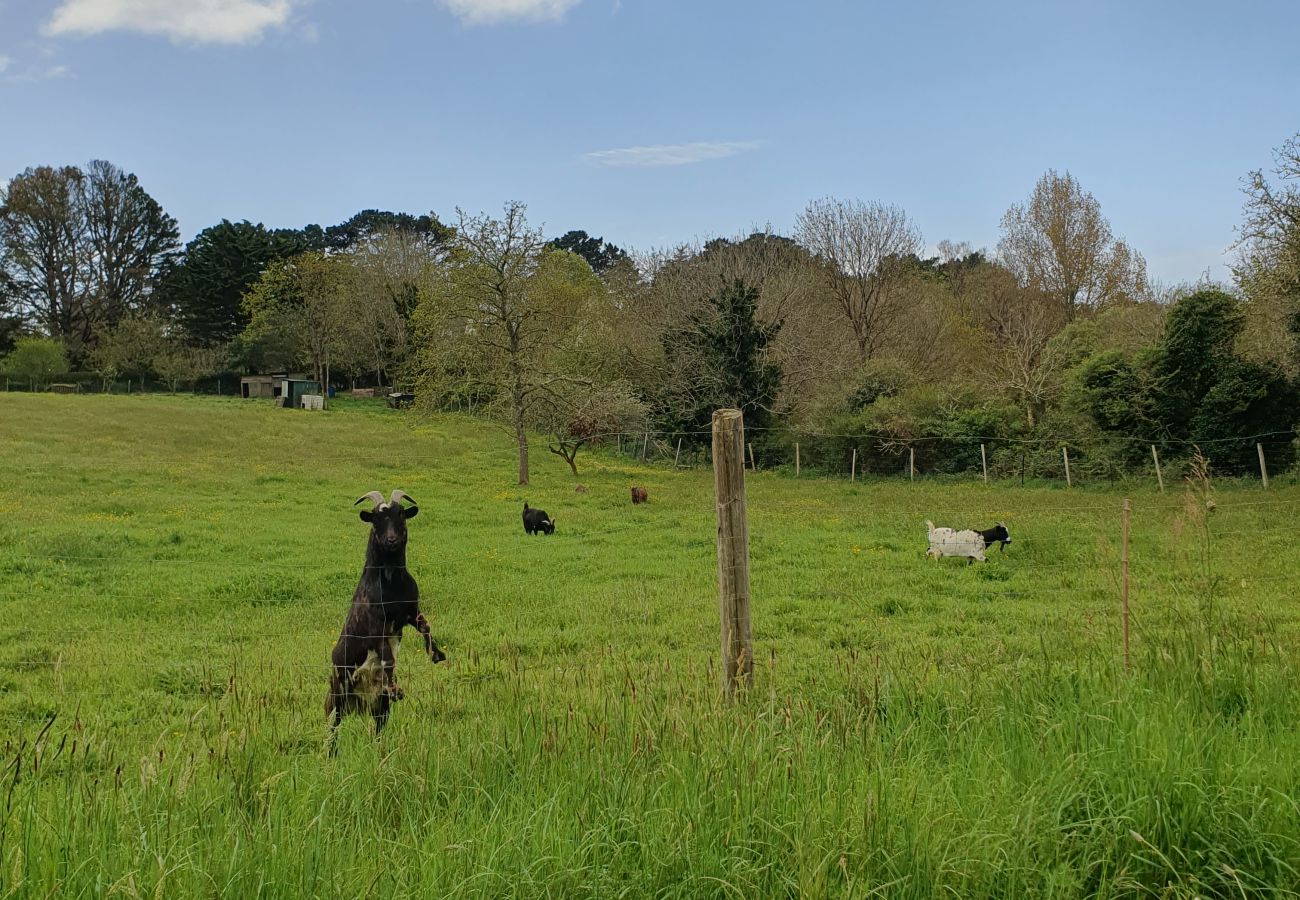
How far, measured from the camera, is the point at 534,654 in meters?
9.22

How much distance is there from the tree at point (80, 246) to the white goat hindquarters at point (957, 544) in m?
71.0

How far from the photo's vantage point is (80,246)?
7269 cm

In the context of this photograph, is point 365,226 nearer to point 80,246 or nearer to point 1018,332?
point 80,246

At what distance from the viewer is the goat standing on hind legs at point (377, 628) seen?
18.3 feet

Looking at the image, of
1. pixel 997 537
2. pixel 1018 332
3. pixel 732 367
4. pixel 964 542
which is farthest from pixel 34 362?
pixel 997 537

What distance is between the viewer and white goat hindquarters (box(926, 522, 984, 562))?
49.1 feet

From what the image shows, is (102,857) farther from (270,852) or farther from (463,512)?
(463,512)

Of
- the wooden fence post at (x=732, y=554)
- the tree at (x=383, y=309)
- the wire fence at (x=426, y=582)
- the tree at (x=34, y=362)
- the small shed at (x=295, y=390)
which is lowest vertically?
the wire fence at (x=426, y=582)

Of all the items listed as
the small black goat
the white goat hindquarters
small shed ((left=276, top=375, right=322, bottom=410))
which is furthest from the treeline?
the white goat hindquarters

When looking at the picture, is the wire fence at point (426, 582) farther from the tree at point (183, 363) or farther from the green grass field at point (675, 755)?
the tree at point (183, 363)

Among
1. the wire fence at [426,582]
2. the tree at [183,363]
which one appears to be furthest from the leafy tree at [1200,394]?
the tree at [183,363]

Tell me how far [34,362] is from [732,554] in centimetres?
7058

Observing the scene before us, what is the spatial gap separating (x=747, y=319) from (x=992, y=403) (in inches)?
468

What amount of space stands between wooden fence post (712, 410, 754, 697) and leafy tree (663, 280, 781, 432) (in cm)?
3604
